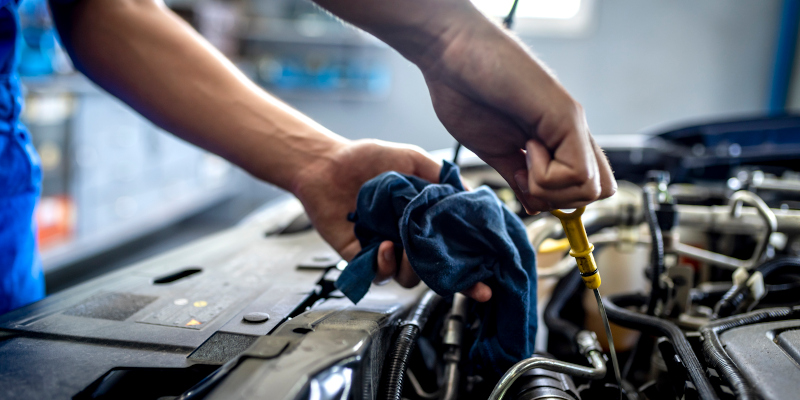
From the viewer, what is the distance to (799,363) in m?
0.39

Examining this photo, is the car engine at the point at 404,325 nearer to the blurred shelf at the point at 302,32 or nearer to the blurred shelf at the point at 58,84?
the blurred shelf at the point at 58,84

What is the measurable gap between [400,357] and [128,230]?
2.74 m

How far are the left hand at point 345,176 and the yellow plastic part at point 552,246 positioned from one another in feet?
0.65

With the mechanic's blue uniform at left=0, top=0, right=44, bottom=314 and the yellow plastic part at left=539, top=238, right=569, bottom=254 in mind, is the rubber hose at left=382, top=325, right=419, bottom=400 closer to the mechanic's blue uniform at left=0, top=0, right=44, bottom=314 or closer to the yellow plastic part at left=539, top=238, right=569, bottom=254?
the yellow plastic part at left=539, top=238, right=569, bottom=254

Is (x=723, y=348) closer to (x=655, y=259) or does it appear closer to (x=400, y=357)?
(x=655, y=259)

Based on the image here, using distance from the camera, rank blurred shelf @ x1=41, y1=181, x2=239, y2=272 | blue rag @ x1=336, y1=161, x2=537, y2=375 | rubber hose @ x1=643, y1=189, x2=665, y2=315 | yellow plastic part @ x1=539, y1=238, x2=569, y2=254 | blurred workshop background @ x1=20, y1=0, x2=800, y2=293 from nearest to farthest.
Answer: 1. blue rag @ x1=336, y1=161, x2=537, y2=375
2. rubber hose @ x1=643, y1=189, x2=665, y2=315
3. yellow plastic part @ x1=539, y1=238, x2=569, y2=254
4. blurred shelf @ x1=41, y1=181, x2=239, y2=272
5. blurred workshop background @ x1=20, y1=0, x2=800, y2=293

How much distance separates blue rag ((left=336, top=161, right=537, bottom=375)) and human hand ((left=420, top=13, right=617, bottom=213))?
95 mm

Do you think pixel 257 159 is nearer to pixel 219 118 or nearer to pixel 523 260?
pixel 219 118

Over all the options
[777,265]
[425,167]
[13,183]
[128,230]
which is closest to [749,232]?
[777,265]

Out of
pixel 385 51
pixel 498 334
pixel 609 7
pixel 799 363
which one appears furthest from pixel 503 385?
pixel 609 7

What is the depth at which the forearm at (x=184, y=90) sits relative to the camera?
67cm

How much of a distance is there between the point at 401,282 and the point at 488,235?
126 millimetres

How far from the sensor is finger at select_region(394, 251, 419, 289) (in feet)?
1.72

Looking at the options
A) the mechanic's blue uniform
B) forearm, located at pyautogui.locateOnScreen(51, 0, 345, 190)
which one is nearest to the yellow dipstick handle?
forearm, located at pyautogui.locateOnScreen(51, 0, 345, 190)
